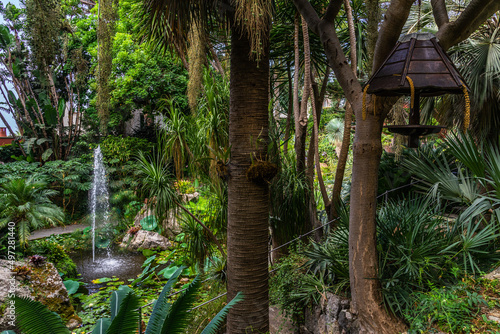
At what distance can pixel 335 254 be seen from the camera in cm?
333

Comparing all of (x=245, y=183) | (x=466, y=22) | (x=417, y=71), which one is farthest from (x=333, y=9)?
(x=245, y=183)

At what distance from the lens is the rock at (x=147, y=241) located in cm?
877

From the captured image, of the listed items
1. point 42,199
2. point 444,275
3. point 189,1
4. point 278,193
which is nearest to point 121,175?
point 42,199

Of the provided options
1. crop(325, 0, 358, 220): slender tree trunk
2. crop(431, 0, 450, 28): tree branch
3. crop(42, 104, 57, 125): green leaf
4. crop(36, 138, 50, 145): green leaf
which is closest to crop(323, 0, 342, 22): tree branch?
crop(431, 0, 450, 28): tree branch

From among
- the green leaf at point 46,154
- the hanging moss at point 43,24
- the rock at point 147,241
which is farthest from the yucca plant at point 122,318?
the green leaf at point 46,154

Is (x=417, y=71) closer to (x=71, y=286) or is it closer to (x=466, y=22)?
(x=466, y=22)

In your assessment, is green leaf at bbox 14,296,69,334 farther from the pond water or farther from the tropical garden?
the pond water

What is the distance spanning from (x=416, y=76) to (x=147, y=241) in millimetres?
8094

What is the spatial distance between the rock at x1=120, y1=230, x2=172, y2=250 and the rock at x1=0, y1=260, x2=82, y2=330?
313 centimetres

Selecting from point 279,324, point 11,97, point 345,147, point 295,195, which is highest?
point 11,97

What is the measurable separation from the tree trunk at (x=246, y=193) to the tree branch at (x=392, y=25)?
3.20 feet

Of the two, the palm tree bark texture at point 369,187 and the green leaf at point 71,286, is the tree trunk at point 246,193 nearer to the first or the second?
the palm tree bark texture at point 369,187

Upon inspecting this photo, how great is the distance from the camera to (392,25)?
2.57 metres

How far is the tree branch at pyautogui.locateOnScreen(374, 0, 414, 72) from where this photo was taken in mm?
2506
